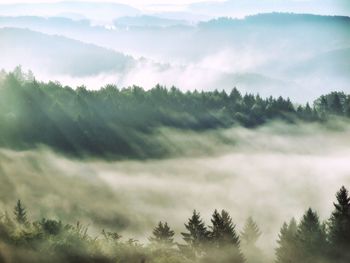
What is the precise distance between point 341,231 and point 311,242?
12.5ft

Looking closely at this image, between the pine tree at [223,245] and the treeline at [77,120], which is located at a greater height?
the treeline at [77,120]

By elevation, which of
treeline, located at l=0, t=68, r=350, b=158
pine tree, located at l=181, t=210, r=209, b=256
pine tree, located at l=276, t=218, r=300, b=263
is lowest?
pine tree, located at l=276, t=218, r=300, b=263

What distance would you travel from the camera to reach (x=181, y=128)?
7672 inches

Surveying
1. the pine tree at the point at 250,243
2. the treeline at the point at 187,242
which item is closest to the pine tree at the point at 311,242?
the treeline at the point at 187,242

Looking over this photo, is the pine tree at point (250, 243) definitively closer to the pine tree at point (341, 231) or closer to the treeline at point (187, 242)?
the treeline at point (187, 242)

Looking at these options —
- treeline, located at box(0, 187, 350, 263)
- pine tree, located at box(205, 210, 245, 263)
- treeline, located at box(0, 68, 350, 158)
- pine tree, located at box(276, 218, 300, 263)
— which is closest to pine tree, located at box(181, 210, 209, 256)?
treeline, located at box(0, 187, 350, 263)

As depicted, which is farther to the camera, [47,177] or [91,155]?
[91,155]

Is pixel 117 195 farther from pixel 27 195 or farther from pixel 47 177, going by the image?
pixel 27 195

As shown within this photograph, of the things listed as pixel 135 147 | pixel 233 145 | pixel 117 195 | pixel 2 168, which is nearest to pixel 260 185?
pixel 233 145

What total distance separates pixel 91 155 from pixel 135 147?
1770cm

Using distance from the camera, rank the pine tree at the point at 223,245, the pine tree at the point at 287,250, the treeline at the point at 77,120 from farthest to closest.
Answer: the treeline at the point at 77,120, the pine tree at the point at 287,250, the pine tree at the point at 223,245

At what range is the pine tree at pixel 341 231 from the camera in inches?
2662

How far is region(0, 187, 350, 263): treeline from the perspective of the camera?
37125 millimetres

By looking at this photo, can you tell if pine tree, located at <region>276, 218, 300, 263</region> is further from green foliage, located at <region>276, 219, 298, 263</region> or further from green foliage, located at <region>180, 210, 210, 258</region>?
green foliage, located at <region>180, 210, 210, 258</region>
